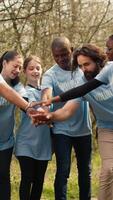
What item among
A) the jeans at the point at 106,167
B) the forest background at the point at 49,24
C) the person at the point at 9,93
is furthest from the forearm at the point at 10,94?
the forest background at the point at 49,24

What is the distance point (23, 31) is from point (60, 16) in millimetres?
1026

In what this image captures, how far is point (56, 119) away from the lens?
511 centimetres

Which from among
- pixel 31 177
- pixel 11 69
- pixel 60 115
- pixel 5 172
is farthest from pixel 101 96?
pixel 5 172

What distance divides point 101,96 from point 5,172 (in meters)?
1.29

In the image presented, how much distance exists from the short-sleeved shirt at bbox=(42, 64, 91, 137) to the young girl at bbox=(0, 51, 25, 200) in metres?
0.34

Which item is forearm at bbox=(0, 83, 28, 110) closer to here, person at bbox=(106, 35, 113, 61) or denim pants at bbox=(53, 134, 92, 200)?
denim pants at bbox=(53, 134, 92, 200)

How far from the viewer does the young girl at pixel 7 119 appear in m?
5.08

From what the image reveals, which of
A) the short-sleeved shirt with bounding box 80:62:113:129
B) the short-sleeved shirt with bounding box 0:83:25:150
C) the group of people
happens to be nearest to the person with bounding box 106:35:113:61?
the group of people

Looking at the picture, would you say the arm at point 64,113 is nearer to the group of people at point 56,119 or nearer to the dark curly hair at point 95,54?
the group of people at point 56,119

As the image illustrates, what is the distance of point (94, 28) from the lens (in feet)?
42.7

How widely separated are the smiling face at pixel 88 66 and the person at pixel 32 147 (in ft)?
2.10

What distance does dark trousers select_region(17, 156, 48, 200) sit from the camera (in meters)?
5.16

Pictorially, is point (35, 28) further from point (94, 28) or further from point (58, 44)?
point (58, 44)

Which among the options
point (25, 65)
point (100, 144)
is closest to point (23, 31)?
point (25, 65)
